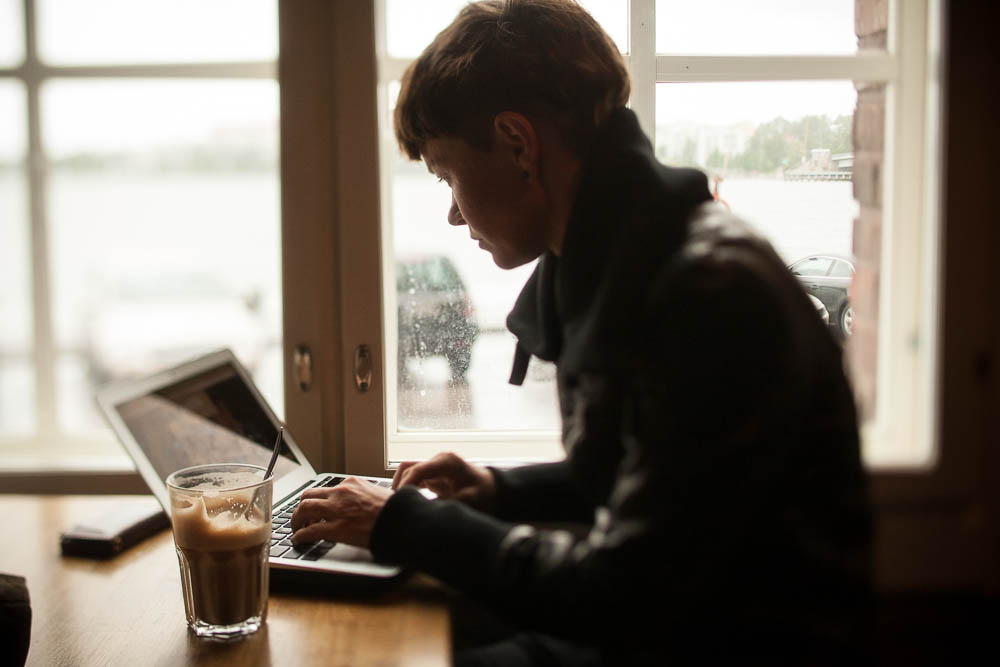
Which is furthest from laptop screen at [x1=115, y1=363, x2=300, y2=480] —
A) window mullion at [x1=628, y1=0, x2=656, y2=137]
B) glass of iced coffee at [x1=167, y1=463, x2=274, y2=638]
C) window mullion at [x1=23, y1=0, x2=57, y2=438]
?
window mullion at [x1=628, y1=0, x2=656, y2=137]

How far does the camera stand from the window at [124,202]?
1.56m

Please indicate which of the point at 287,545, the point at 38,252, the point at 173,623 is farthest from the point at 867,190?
the point at 38,252

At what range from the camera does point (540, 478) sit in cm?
115

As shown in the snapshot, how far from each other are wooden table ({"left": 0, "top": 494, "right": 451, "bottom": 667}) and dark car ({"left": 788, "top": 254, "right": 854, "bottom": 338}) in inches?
36.6

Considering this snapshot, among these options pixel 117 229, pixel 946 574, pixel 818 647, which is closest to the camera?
pixel 818 647

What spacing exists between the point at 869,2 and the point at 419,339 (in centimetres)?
102

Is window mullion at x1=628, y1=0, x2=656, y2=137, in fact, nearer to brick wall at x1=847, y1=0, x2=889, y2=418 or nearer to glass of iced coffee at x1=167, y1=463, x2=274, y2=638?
brick wall at x1=847, y1=0, x2=889, y2=418

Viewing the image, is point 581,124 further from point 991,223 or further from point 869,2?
point 991,223

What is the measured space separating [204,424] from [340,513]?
1.17ft

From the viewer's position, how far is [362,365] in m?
1.46

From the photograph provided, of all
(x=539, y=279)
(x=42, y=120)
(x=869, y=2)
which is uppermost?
(x=869, y=2)

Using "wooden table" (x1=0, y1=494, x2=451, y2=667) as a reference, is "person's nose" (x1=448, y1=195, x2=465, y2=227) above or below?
above

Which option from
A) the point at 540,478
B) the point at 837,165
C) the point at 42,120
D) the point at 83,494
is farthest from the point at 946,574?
the point at 42,120

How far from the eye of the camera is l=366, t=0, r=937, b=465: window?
4.84 ft
